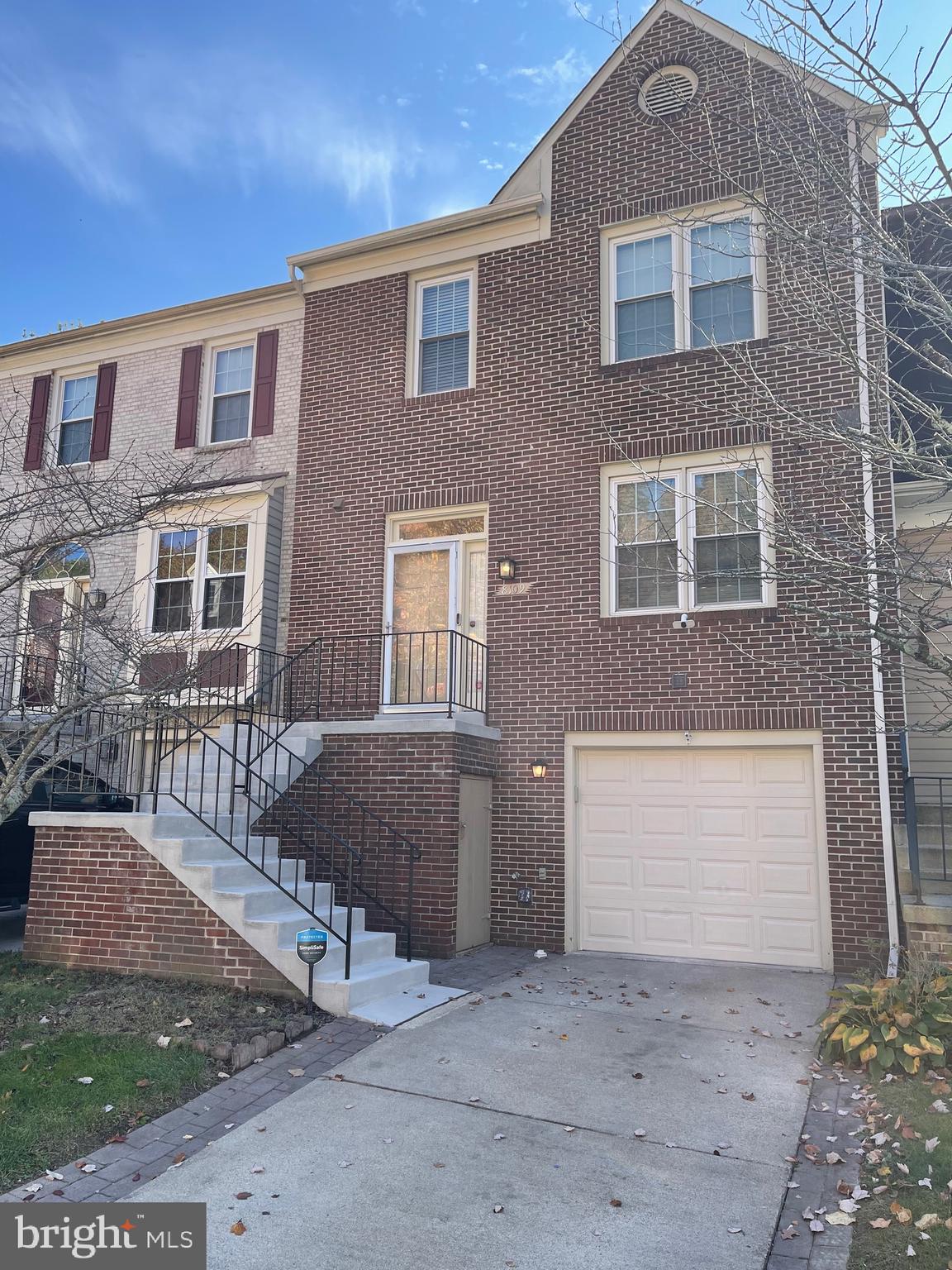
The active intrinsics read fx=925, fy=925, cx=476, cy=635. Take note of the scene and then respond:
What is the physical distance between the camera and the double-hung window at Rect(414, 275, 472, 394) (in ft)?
35.9

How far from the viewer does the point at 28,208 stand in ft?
58.1

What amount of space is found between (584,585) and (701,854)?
9.64 ft

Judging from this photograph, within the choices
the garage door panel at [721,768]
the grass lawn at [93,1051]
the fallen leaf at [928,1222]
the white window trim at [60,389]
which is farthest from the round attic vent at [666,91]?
the fallen leaf at [928,1222]

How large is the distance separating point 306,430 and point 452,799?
531 centimetres

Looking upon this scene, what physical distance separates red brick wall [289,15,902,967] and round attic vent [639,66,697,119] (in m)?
0.15

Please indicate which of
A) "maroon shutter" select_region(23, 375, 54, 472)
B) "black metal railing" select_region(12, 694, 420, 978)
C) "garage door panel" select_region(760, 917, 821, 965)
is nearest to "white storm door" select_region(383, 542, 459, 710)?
"black metal railing" select_region(12, 694, 420, 978)

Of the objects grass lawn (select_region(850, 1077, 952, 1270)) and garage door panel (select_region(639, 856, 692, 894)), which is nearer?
grass lawn (select_region(850, 1077, 952, 1270))

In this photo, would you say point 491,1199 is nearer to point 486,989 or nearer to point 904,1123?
point 904,1123

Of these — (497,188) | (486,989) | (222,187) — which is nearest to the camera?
(486,989)

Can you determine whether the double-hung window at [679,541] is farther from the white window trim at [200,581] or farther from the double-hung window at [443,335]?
the white window trim at [200,581]

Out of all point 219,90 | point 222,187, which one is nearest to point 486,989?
point 219,90

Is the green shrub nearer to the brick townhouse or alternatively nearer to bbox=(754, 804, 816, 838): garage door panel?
the brick townhouse

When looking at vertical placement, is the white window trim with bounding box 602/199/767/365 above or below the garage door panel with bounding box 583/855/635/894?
above

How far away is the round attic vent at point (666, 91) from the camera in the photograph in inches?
394
